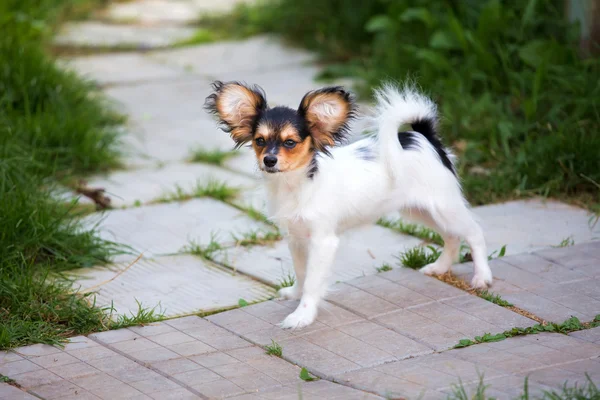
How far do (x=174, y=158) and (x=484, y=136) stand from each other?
2141 millimetres

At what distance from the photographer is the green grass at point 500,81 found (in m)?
5.52

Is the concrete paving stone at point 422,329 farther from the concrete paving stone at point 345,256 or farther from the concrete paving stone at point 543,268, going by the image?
the concrete paving stone at point 543,268

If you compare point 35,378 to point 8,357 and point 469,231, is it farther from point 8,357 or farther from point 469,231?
point 469,231

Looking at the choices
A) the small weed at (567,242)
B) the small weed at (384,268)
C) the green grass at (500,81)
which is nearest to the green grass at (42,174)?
the small weed at (384,268)

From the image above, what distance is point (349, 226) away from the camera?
4180mm

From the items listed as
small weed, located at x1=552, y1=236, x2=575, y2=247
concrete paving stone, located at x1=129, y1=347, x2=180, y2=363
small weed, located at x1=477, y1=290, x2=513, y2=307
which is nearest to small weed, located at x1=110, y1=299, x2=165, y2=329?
concrete paving stone, located at x1=129, y1=347, x2=180, y2=363

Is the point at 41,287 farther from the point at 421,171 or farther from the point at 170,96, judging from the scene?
the point at 170,96

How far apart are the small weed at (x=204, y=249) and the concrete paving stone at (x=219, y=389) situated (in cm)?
149

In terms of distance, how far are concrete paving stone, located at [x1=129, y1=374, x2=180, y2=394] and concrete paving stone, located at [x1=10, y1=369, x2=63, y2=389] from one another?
1.02 feet

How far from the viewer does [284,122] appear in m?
3.85

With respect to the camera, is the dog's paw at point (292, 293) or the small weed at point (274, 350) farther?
the dog's paw at point (292, 293)

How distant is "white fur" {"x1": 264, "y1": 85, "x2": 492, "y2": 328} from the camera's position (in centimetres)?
397

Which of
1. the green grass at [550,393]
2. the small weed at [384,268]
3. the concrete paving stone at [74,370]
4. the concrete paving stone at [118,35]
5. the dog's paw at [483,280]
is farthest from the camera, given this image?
the concrete paving stone at [118,35]

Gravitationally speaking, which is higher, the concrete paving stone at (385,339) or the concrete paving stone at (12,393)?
the concrete paving stone at (385,339)
